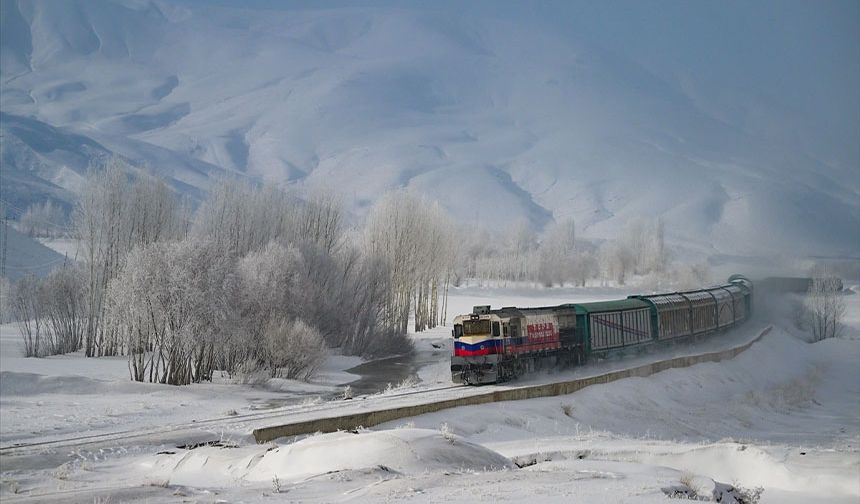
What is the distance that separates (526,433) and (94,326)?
3729 cm

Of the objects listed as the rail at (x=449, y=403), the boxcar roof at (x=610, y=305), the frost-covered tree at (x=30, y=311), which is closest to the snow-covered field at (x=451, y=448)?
the rail at (x=449, y=403)

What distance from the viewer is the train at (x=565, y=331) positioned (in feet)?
117

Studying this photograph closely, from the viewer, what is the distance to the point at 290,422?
23.7 meters

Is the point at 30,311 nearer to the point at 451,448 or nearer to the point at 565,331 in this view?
the point at 565,331

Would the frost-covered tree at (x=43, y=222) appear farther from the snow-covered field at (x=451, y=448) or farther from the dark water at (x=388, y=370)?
the snow-covered field at (x=451, y=448)

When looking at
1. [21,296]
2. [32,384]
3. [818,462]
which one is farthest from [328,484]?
[21,296]

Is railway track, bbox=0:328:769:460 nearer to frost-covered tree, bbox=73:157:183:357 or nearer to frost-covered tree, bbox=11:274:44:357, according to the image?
frost-covered tree, bbox=73:157:183:357

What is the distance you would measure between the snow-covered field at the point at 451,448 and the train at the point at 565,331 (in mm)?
1818

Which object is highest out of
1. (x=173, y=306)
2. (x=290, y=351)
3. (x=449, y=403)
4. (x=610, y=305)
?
(x=610, y=305)

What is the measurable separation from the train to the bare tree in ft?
96.4

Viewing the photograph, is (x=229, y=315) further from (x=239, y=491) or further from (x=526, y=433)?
(x=239, y=491)

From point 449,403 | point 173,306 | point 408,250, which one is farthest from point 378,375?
point 408,250

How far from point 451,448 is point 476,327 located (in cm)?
1757

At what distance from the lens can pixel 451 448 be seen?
18.5 meters
